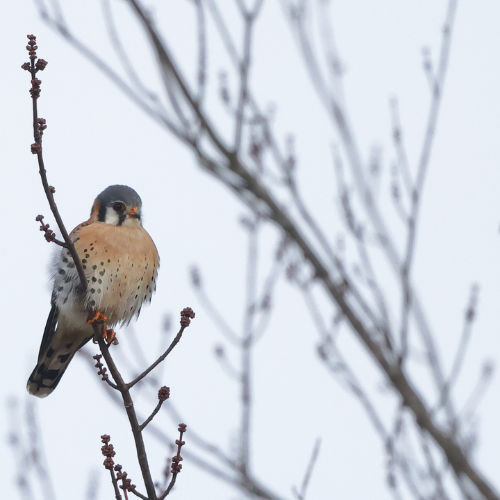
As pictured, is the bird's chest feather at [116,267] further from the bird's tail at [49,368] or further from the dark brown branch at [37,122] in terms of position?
the dark brown branch at [37,122]

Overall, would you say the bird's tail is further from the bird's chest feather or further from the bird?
the bird's chest feather

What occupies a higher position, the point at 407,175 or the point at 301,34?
the point at 301,34

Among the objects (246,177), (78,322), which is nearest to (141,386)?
(78,322)

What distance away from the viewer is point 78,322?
4.49 meters

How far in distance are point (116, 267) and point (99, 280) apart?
4.9 inches

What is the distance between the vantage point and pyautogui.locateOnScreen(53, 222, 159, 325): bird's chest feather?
→ 4.45 meters

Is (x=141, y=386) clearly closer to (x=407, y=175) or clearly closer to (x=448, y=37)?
(x=407, y=175)

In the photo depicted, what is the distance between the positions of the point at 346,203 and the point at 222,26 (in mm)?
1141

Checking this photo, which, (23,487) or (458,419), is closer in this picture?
(458,419)

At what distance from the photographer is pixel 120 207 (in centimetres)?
480

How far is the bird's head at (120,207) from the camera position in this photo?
4.77 metres

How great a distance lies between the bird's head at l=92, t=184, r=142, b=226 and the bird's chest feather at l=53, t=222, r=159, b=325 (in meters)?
0.06

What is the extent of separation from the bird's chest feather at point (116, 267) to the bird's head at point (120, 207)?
55 mm

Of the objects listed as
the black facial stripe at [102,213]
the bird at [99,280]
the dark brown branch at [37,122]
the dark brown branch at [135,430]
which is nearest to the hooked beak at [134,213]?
the bird at [99,280]
